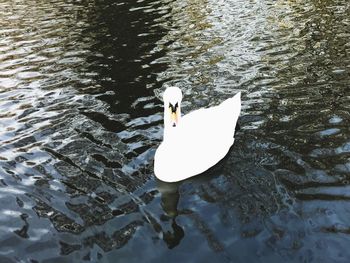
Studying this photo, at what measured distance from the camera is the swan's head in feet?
31.6

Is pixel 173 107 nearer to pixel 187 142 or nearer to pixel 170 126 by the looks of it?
pixel 170 126

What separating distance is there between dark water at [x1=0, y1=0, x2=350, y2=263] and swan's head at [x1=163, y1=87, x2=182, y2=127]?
Answer: 46.4 inches

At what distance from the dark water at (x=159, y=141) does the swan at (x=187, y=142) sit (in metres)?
0.27

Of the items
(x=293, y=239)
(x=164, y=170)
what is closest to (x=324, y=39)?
(x=164, y=170)

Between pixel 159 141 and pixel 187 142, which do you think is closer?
pixel 187 142

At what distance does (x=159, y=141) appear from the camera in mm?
11320

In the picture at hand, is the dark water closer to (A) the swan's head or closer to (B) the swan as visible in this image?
(B) the swan

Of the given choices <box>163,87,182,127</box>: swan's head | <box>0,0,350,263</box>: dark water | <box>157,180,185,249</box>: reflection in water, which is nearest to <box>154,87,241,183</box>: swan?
<box>163,87,182,127</box>: swan's head

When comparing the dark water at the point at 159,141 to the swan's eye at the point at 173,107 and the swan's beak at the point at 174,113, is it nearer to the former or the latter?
the swan's beak at the point at 174,113

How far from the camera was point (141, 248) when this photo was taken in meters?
7.74

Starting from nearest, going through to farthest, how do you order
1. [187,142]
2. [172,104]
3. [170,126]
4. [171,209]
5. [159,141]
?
[171,209], [172,104], [170,126], [187,142], [159,141]

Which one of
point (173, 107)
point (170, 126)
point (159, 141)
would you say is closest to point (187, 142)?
point (170, 126)

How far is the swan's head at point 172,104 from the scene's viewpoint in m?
9.62

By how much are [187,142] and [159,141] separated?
4.95 ft
